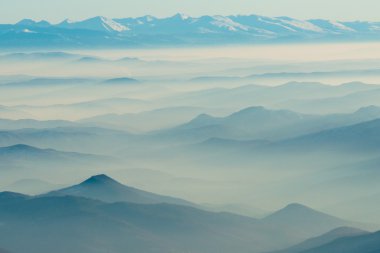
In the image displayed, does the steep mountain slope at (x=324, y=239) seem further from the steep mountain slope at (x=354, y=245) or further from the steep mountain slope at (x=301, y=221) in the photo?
the steep mountain slope at (x=301, y=221)

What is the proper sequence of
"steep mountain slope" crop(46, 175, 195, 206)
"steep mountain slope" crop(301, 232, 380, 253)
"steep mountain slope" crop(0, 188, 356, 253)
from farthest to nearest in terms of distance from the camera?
"steep mountain slope" crop(46, 175, 195, 206) → "steep mountain slope" crop(0, 188, 356, 253) → "steep mountain slope" crop(301, 232, 380, 253)

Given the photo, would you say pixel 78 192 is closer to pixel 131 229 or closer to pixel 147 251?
pixel 131 229

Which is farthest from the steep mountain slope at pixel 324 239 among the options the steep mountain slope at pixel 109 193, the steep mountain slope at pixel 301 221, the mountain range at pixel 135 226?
the steep mountain slope at pixel 109 193

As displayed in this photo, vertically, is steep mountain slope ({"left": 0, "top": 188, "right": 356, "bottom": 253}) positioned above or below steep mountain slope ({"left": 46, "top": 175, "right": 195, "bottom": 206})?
below

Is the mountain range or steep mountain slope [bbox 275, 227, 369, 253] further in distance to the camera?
the mountain range

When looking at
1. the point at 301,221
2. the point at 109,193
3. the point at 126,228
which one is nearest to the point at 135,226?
the point at 126,228

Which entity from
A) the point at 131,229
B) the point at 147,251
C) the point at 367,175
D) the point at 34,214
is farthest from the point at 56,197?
the point at 367,175

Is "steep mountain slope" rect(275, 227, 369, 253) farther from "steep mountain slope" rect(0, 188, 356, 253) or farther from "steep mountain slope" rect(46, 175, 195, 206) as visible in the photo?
"steep mountain slope" rect(46, 175, 195, 206)

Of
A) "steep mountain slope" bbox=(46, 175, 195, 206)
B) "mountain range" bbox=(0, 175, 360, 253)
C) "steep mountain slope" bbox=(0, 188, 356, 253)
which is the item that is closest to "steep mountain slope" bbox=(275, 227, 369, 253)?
"mountain range" bbox=(0, 175, 360, 253)
